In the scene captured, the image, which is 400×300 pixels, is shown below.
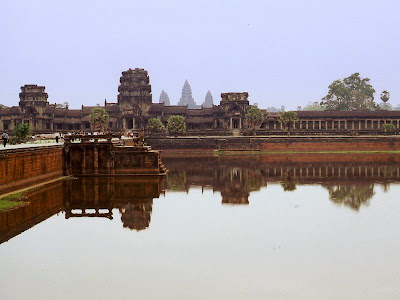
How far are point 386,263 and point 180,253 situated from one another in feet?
30.1

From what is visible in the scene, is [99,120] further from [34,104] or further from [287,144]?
[287,144]

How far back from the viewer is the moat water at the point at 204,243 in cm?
1722

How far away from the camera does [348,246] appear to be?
2233cm

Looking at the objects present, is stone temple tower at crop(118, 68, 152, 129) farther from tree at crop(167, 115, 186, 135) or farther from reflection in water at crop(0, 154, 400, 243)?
reflection in water at crop(0, 154, 400, 243)

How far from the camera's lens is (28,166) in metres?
38.9

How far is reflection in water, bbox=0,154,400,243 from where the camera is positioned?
98.4 ft

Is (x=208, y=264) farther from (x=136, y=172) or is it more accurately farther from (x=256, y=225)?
(x=136, y=172)

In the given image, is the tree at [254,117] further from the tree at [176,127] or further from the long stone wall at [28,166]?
the long stone wall at [28,166]

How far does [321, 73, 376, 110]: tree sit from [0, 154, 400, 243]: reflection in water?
88061 millimetres

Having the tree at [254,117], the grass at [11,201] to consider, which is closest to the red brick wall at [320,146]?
the tree at [254,117]

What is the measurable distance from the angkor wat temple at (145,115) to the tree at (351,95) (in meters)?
43.3

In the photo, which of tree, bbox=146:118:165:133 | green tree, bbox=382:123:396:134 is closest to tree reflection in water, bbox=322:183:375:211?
green tree, bbox=382:123:396:134

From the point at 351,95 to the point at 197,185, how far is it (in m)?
123

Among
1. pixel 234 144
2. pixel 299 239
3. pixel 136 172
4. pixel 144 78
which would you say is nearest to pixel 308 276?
pixel 299 239
